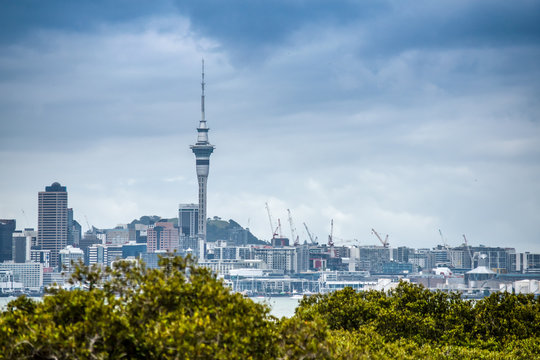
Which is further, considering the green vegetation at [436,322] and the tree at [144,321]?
the green vegetation at [436,322]

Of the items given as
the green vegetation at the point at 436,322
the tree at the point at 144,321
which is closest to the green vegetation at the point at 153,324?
the tree at the point at 144,321

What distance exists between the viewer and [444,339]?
42.6 m

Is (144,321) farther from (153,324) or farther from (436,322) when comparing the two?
(436,322)

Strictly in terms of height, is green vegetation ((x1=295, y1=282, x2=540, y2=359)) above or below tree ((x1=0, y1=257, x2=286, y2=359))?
below

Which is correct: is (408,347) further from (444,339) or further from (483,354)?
(444,339)

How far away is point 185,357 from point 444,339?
79.9 feet

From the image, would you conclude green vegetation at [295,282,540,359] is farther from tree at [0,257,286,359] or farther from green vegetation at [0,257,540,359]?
tree at [0,257,286,359]

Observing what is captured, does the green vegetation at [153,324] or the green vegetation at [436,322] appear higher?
the green vegetation at [153,324]

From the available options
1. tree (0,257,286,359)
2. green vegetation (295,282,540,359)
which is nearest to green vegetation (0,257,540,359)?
tree (0,257,286,359)

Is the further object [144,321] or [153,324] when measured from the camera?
[144,321]

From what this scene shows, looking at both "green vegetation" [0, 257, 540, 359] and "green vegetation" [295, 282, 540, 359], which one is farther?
"green vegetation" [295, 282, 540, 359]

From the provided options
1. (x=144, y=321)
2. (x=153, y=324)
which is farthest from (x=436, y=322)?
(x=153, y=324)

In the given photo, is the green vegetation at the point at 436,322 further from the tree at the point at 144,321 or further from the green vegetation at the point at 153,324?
the tree at the point at 144,321

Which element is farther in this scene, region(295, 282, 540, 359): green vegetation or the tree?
region(295, 282, 540, 359): green vegetation
